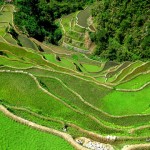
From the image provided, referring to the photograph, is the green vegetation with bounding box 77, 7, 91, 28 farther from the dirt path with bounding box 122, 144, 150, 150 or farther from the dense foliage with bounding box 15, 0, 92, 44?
the dirt path with bounding box 122, 144, 150, 150

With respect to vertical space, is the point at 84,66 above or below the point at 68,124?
below

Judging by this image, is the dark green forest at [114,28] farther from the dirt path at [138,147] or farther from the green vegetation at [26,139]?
the green vegetation at [26,139]

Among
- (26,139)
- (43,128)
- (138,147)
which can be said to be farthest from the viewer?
(43,128)

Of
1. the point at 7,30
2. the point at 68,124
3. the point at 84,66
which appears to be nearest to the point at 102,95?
the point at 68,124

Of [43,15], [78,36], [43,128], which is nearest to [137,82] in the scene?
[43,128]

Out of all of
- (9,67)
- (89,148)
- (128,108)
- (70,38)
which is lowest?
(70,38)

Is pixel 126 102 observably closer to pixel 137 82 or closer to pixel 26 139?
pixel 137 82

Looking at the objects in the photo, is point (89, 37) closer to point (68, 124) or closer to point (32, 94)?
point (32, 94)
